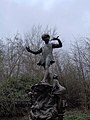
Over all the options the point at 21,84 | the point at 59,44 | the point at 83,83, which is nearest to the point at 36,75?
the point at 21,84

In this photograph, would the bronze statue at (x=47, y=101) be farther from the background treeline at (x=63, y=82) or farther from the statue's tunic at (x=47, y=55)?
the background treeline at (x=63, y=82)

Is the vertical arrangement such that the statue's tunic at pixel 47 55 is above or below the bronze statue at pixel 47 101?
above

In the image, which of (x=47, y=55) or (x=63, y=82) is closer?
(x=47, y=55)

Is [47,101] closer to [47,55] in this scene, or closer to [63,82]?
[47,55]

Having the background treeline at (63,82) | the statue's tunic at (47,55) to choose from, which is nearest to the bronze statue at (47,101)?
the statue's tunic at (47,55)

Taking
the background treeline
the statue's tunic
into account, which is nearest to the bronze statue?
the statue's tunic

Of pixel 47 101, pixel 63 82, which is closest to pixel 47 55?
pixel 47 101

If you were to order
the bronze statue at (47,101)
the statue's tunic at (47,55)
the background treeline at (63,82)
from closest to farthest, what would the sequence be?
the bronze statue at (47,101) → the statue's tunic at (47,55) → the background treeline at (63,82)

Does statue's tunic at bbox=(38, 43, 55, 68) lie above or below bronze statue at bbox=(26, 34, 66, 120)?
above

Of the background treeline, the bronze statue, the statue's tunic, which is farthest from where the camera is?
the background treeline

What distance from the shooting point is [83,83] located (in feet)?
76.8

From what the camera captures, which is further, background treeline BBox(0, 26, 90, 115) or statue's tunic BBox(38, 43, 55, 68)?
background treeline BBox(0, 26, 90, 115)

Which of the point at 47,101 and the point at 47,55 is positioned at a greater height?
the point at 47,55

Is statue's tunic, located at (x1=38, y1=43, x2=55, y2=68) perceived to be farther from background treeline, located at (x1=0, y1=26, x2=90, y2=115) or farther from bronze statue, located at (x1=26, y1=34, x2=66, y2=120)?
background treeline, located at (x1=0, y1=26, x2=90, y2=115)
